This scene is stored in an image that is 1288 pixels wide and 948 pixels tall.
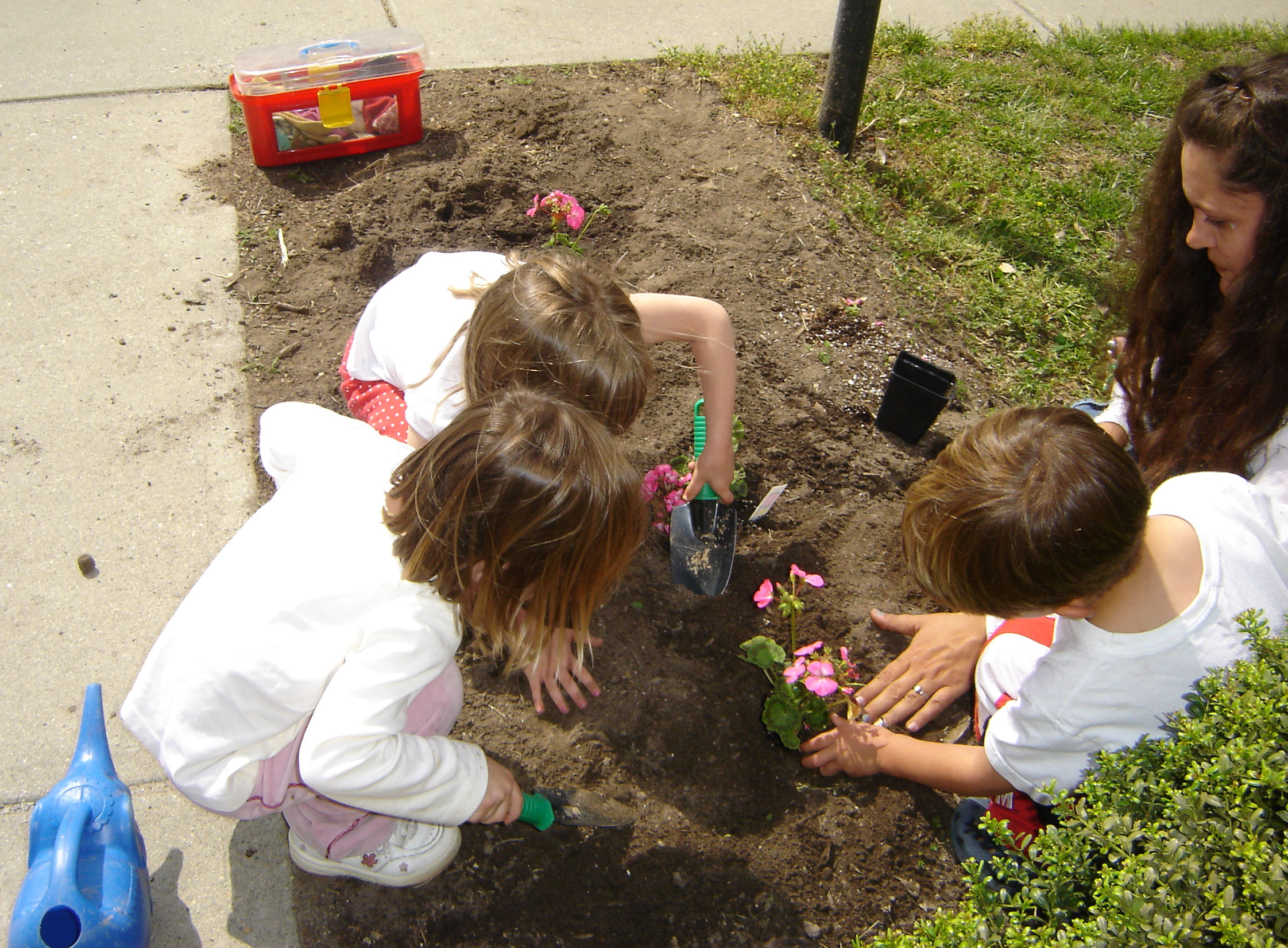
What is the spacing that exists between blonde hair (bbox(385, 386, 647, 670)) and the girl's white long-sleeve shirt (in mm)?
94

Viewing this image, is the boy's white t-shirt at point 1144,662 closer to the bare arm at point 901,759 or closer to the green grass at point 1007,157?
the bare arm at point 901,759

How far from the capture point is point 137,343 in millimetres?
2934

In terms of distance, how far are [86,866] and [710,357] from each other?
1799mm

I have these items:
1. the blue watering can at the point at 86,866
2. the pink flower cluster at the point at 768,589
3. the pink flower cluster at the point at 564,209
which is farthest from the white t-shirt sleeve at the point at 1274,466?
the blue watering can at the point at 86,866

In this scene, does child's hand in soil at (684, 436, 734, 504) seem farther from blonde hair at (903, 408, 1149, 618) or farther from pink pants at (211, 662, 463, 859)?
pink pants at (211, 662, 463, 859)

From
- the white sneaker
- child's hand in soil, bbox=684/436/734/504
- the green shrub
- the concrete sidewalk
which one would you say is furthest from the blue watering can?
child's hand in soil, bbox=684/436/734/504

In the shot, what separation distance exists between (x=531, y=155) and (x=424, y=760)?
110 inches

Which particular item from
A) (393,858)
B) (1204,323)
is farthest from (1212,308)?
(393,858)

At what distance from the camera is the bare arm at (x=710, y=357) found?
2406 millimetres

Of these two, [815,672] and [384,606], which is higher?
[384,606]

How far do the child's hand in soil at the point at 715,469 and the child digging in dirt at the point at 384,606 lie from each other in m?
0.74

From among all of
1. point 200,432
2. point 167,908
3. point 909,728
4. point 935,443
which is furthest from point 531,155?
point 167,908

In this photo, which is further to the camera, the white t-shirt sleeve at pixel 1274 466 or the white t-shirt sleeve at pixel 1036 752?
the white t-shirt sleeve at pixel 1274 466

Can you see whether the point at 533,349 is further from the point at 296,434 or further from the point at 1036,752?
the point at 1036,752
